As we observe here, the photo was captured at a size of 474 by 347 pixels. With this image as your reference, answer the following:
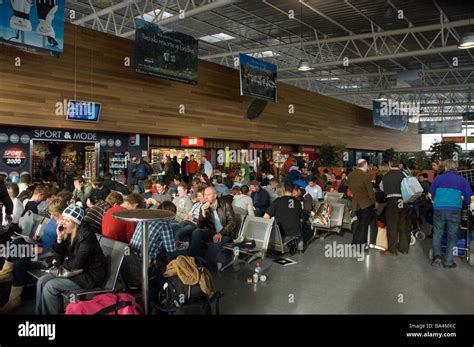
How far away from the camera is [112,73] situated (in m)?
11.5

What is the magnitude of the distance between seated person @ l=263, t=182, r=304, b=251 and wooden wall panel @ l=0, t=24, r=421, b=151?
24.5ft

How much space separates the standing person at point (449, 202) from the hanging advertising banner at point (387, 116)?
17.8 metres

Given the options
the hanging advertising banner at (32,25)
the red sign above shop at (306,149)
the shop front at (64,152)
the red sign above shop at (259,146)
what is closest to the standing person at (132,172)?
the shop front at (64,152)

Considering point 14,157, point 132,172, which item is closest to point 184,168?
point 132,172

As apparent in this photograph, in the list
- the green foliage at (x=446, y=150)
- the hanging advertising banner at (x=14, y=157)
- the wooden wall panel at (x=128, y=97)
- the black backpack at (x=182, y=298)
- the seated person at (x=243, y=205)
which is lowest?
the black backpack at (x=182, y=298)

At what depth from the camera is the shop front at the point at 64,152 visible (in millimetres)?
10133

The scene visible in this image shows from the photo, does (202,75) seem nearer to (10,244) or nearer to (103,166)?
(103,166)

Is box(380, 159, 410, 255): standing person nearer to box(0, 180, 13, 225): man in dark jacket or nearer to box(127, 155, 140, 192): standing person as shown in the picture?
box(0, 180, 13, 225): man in dark jacket

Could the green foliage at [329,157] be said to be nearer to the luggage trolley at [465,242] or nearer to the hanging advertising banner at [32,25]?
the luggage trolley at [465,242]

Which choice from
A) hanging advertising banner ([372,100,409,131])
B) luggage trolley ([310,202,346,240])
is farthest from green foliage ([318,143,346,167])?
luggage trolley ([310,202,346,240])

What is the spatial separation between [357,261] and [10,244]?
5.09 meters

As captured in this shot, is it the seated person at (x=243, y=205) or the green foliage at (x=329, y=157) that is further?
the green foliage at (x=329, y=157)

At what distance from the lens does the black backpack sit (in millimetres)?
3418

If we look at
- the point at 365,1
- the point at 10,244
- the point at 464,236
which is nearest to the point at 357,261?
the point at 464,236
